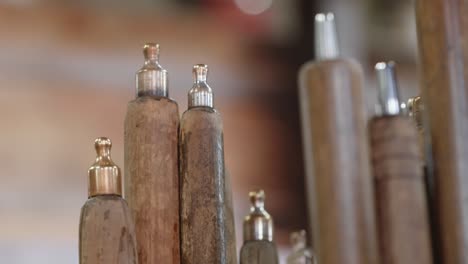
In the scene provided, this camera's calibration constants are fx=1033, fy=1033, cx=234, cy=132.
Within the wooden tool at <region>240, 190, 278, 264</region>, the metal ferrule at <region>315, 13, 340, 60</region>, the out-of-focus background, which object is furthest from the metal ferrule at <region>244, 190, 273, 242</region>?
the out-of-focus background

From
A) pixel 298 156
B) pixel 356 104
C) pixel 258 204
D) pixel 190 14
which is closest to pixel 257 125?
pixel 298 156

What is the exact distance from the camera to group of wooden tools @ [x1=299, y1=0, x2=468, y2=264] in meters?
0.71

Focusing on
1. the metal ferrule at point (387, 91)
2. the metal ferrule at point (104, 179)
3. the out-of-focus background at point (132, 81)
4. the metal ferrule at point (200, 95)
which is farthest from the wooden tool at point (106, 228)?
the out-of-focus background at point (132, 81)

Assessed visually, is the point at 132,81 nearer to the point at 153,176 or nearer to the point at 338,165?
the point at 153,176

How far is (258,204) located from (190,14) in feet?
8.14

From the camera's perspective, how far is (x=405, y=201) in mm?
717

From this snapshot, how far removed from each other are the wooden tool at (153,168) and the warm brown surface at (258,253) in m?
0.11

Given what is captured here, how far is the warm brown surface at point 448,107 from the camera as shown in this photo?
74 centimetres

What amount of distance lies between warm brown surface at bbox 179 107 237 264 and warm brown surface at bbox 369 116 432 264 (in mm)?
157

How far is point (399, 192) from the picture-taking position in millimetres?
719

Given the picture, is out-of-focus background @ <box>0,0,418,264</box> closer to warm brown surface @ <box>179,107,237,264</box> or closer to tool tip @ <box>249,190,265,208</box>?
tool tip @ <box>249,190,265,208</box>

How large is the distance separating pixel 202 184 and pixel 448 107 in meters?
0.20

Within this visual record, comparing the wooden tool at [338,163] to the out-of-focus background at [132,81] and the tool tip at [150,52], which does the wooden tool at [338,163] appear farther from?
the out-of-focus background at [132,81]

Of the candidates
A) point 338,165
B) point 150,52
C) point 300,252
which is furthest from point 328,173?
point 300,252
